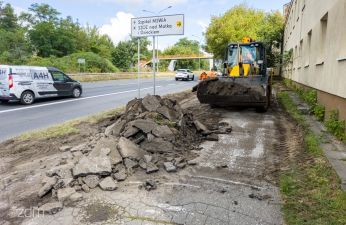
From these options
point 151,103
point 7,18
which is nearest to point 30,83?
point 151,103

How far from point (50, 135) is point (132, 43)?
67.2 metres

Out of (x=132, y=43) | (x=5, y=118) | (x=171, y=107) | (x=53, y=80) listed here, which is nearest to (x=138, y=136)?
(x=171, y=107)

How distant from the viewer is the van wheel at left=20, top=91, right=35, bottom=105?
1442 cm

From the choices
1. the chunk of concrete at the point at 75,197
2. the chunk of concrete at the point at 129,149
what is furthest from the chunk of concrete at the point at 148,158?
the chunk of concrete at the point at 75,197

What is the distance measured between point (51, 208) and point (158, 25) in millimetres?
7899

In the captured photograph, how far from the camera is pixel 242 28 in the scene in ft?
128

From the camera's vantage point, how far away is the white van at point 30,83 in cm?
1417

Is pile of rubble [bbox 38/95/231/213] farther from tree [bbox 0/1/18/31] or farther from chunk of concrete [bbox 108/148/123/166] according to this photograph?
tree [bbox 0/1/18/31]

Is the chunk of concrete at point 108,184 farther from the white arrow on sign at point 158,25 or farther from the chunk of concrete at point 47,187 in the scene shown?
the white arrow on sign at point 158,25

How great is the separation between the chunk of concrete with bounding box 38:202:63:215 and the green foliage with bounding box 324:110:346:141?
231 inches

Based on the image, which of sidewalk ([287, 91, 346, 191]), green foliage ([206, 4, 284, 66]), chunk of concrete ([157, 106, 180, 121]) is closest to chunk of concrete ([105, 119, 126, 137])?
chunk of concrete ([157, 106, 180, 121])

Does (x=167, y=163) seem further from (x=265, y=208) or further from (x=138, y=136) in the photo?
(x=265, y=208)

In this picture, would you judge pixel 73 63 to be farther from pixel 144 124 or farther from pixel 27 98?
pixel 144 124

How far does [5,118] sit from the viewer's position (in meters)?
10.9
